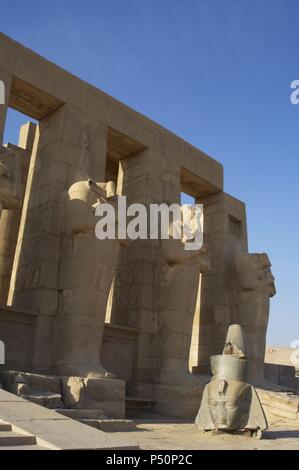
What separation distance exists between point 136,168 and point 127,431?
20.6 feet

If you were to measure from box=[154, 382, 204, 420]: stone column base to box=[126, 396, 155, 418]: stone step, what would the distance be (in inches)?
5.0

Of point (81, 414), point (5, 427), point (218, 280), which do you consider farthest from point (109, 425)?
point (218, 280)

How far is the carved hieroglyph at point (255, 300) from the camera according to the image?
1166 centimetres

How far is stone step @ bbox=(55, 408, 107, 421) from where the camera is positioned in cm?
621

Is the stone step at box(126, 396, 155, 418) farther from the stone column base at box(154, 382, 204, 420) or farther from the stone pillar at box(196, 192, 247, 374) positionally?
the stone pillar at box(196, 192, 247, 374)

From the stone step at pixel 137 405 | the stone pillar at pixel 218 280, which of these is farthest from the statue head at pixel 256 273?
the stone step at pixel 137 405

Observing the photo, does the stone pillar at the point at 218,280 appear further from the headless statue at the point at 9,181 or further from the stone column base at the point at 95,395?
the headless statue at the point at 9,181

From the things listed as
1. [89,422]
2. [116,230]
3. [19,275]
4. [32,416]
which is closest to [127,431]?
[89,422]

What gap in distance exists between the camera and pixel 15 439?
12.1 feet

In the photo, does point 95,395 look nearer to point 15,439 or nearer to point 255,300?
point 15,439

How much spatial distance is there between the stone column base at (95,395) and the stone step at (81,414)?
0.32 m

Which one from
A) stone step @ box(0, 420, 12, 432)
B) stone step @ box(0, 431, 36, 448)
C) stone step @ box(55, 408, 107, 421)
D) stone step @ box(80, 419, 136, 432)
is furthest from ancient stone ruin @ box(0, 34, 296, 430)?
stone step @ box(0, 431, 36, 448)

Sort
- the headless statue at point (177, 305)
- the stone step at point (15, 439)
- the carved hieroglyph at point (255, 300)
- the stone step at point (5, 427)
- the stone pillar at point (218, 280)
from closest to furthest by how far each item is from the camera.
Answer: the stone step at point (15, 439), the stone step at point (5, 427), the headless statue at point (177, 305), the carved hieroglyph at point (255, 300), the stone pillar at point (218, 280)

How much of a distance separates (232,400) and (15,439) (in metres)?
3.44
